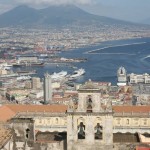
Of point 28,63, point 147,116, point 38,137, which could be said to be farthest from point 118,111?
point 28,63

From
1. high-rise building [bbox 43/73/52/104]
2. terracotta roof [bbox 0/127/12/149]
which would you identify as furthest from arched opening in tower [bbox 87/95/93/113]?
high-rise building [bbox 43/73/52/104]

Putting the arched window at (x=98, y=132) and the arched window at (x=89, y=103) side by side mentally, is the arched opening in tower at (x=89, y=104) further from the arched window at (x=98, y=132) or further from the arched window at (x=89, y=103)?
the arched window at (x=98, y=132)

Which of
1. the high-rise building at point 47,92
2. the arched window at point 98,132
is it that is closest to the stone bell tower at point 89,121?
the arched window at point 98,132

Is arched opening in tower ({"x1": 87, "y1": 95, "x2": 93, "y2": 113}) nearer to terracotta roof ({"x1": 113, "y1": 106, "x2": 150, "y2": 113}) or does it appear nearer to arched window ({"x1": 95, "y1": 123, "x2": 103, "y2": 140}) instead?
arched window ({"x1": 95, "y1": 123, "x2": 103, "y2": 140})

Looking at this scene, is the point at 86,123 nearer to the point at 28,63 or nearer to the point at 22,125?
the point at 22,125

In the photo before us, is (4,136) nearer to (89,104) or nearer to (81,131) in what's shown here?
(89,104)

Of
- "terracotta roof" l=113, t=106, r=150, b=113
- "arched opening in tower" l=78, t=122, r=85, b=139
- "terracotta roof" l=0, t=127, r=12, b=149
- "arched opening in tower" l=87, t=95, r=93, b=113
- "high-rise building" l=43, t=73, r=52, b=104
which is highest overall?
"arched opening in tower" l=87, t=95, r=93, b=113

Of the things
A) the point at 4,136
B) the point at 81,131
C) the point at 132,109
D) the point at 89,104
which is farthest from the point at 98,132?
the point at 132,109

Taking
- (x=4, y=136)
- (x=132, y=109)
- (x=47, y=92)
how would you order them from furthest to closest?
1. (x=47, y=92)
2. (x=132, y=109)
3. (x=4, y=136)
